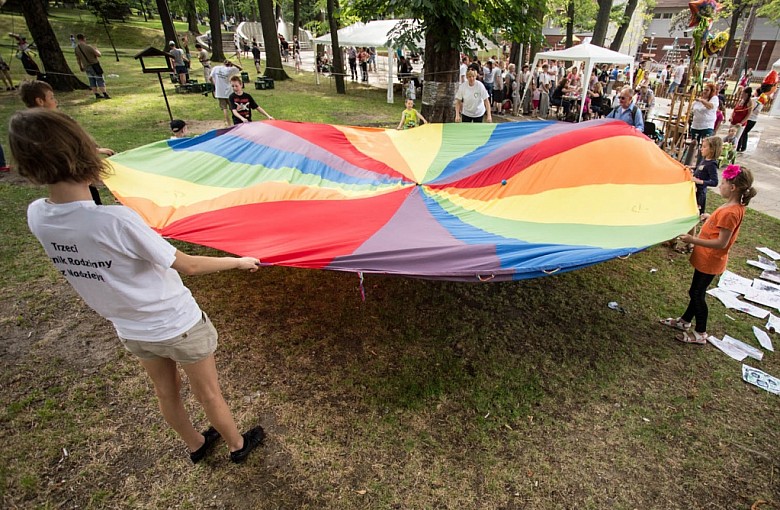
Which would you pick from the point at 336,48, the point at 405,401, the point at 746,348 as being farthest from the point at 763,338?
the point at 336,48

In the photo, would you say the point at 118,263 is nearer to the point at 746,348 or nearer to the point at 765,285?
the point at 746,348

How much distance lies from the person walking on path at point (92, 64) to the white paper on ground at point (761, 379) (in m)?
14.9

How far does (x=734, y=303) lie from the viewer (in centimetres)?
391

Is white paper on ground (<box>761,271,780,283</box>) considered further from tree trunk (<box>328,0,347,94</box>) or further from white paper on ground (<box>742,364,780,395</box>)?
tree trunk (<box>328,0,347,94</box>)

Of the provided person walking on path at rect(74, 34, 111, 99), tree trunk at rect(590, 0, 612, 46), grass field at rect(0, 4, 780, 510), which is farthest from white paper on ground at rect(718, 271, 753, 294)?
person walking on path at rect(74, 34, 111, 99)

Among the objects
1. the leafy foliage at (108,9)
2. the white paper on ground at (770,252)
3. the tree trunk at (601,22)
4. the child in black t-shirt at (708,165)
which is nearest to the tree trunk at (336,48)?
the tree trunk at (601,22)

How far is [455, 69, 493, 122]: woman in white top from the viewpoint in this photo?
7.10 meters

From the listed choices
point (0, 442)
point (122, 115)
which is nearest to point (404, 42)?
point (0, 442)

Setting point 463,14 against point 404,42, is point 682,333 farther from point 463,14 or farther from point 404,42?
point 404,42

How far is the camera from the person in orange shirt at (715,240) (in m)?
2.91

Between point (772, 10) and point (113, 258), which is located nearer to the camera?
point (113, 258)

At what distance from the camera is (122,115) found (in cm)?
1010

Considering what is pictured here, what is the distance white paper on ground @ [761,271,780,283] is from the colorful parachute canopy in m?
1.64

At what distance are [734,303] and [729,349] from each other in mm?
824
